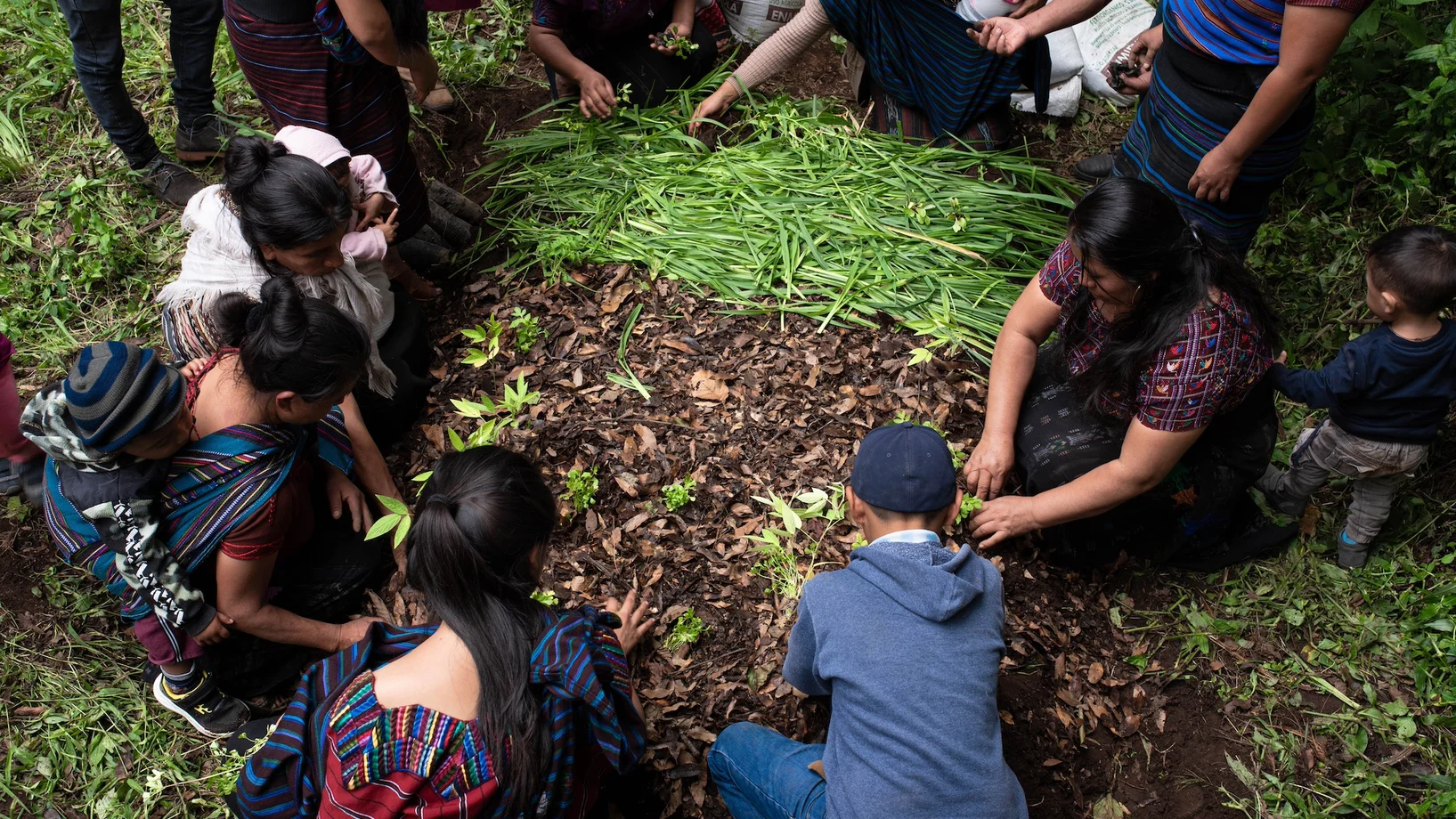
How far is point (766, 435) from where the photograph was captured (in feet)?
9.00

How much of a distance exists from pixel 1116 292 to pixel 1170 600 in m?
1.08

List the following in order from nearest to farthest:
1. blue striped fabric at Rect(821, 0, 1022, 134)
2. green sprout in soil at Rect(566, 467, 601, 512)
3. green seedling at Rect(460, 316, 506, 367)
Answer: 1. green sprout in soil at Rect(566, 467, 601, 512)
2. green seedling at Rect(460, 316, 506, 367)
3. blue striped fabric at Rect(821, 0, 1022, 134)

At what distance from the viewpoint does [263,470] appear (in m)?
2.14

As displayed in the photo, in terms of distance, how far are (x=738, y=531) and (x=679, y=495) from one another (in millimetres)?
200

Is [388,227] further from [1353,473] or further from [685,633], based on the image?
[1353,473]

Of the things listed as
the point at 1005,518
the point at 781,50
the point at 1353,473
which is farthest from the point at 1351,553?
the point at 781,50

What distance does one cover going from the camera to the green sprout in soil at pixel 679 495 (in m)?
2.55

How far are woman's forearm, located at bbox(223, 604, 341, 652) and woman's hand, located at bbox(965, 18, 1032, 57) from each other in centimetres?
278

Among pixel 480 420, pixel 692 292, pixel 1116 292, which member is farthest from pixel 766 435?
pixel 1116 292

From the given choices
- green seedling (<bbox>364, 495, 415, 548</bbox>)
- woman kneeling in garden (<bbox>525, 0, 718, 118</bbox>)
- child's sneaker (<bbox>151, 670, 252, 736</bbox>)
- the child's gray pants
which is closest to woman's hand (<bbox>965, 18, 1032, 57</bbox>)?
woman kneeling in garden (<bbox>525, 0, 718, 118</bbox>)

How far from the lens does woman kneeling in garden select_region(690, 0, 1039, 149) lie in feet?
10.9

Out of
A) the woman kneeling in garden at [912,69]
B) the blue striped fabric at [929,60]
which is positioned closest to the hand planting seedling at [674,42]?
the woman kneeling in garden at [912,69]

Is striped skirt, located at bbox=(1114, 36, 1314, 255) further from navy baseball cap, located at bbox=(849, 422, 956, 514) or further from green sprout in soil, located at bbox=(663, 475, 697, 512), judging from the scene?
green sprout in soil, located at bbox=(663, 475, 697, 512)

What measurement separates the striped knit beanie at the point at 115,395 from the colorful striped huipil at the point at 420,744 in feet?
2.17
